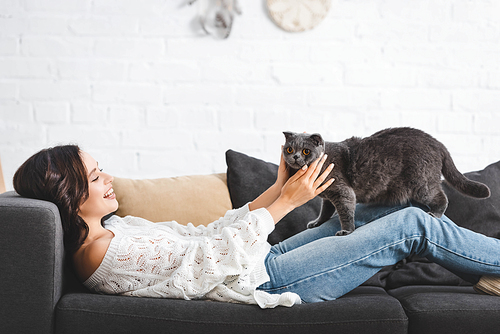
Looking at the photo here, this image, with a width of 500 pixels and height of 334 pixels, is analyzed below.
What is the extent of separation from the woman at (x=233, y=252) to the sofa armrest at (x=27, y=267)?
144 mm

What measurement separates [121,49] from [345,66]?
1293 millimetres

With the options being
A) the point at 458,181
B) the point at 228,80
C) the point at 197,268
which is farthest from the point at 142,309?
the point at 228,80

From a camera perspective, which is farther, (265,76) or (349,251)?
(265,76)

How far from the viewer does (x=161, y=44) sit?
7.34ft

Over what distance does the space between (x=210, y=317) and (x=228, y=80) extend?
147cm

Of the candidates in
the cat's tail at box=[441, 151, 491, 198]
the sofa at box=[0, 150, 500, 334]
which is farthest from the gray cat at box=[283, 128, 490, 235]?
the sofa at box=[0, 150, 500, 334]

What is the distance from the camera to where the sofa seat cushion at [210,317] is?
113 centimetres

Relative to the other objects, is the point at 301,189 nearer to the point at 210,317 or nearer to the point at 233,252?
the point at 233,252

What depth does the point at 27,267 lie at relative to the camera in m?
1.10

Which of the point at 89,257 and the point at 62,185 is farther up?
the point at 62,185

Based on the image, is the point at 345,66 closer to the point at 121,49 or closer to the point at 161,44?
the point at 161,44

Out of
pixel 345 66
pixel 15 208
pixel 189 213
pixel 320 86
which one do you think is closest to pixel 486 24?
pixel 345 66

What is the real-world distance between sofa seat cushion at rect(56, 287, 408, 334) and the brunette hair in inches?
8.5

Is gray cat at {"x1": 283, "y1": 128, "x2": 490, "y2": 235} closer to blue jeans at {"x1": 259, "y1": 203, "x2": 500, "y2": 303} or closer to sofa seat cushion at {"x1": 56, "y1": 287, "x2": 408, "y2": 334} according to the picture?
blue jeans at {"x1": 259, "y1": 203, "x2": 500, "y2": 303}
